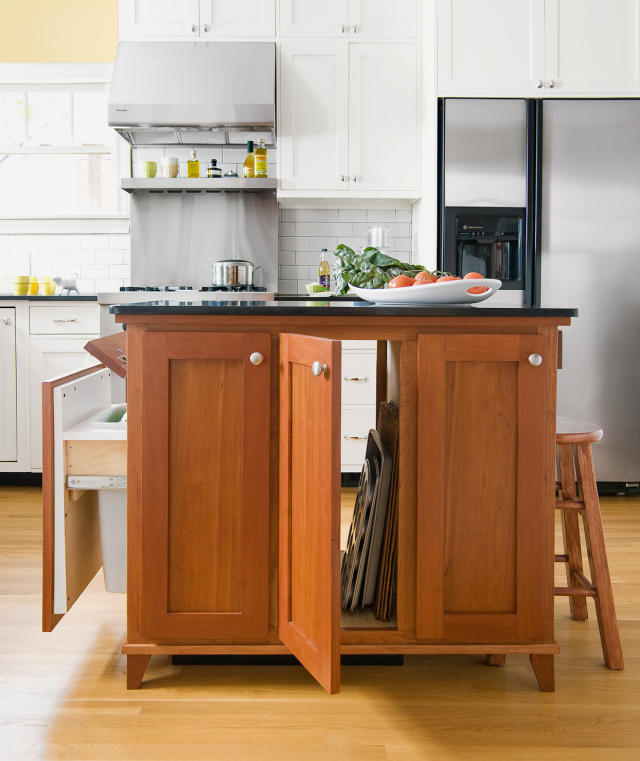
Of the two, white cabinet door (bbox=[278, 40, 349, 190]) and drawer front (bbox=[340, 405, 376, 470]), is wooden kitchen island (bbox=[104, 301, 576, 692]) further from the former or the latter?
white cabinet door (bbox=[278, 40, 349, 190])

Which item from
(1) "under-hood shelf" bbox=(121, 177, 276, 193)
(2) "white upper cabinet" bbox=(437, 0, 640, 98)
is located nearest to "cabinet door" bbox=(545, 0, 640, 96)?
(2) "white upper cabinet" bbox=(437, 0, 640, 98)

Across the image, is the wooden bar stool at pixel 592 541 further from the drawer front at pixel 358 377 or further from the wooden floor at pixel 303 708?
the drawer front at pixel 358 377

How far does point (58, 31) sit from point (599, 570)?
164 inches

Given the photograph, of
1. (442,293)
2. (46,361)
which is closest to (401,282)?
(442,293)

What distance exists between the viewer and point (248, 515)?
177cm

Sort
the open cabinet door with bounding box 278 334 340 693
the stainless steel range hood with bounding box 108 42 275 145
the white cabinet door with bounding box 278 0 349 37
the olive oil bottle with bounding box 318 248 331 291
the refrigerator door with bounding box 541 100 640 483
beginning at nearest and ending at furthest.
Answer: the open cabinet door with bounding box 278 334 340 693 < the refrigerator door with bounding box 541 100 640 483 < the stainless steel range hood with bounding box 108 42 275 145 < the white cabinet door with bounding box 278 0 349 37 < the olive oil bottle with bounding box 318 248 331 291

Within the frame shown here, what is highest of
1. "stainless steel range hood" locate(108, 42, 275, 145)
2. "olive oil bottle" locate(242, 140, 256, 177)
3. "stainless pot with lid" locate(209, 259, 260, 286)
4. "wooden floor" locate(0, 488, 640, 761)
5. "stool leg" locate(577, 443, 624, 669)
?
"stainless steel range hood" locate(108, 42, 275, 145)

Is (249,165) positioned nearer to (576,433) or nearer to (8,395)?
(8,395)

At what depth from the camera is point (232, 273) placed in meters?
4.13

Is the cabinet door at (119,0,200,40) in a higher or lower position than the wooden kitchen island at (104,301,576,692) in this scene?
higher

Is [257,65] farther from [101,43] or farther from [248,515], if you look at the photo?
[248,515]

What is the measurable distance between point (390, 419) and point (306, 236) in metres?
2.76

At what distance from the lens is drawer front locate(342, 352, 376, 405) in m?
3.90

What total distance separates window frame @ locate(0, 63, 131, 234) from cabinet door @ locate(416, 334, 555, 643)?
3229 millimetres
